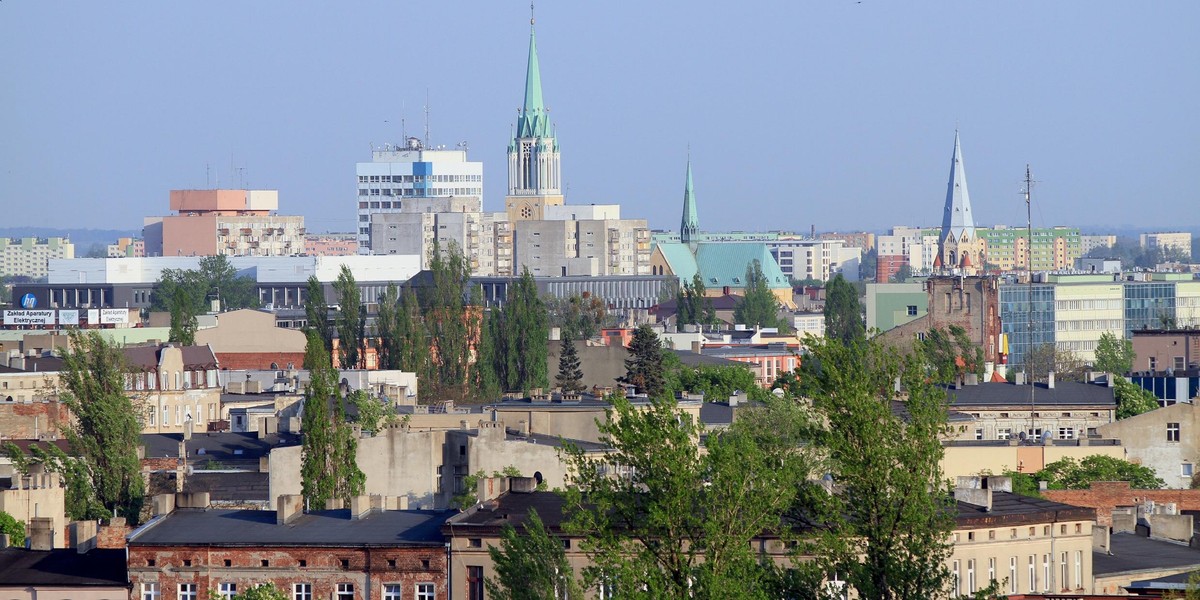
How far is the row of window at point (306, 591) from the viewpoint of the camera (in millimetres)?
41094

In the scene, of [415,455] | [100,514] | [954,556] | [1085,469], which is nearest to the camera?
[954,556]

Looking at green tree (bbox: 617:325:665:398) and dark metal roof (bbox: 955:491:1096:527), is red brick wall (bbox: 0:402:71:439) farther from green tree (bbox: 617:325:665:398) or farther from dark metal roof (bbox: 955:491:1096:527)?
dark metal roof (bbox: 955:491:1096:527)

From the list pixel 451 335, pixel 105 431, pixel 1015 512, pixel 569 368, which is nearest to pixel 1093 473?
pixel 1015 512

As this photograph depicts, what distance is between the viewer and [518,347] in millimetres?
105375

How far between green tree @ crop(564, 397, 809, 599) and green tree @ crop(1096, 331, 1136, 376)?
85.5 metres

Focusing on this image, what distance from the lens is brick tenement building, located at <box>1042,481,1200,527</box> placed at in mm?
57781

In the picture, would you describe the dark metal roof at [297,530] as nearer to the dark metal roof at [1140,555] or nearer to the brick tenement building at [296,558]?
the brick tenement building at [296,558]

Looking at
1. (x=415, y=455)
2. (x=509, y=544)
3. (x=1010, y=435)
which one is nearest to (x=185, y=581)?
(x=509, y=544)

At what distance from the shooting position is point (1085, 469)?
211 feet

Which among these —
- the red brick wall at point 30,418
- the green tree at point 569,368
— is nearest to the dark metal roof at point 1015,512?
the red brick wall at point 30,418

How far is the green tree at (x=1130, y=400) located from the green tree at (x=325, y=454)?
30.9m

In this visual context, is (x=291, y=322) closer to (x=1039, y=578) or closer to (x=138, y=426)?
(x=138, y=426)

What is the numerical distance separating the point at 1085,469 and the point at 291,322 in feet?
273

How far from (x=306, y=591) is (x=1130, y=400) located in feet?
149
